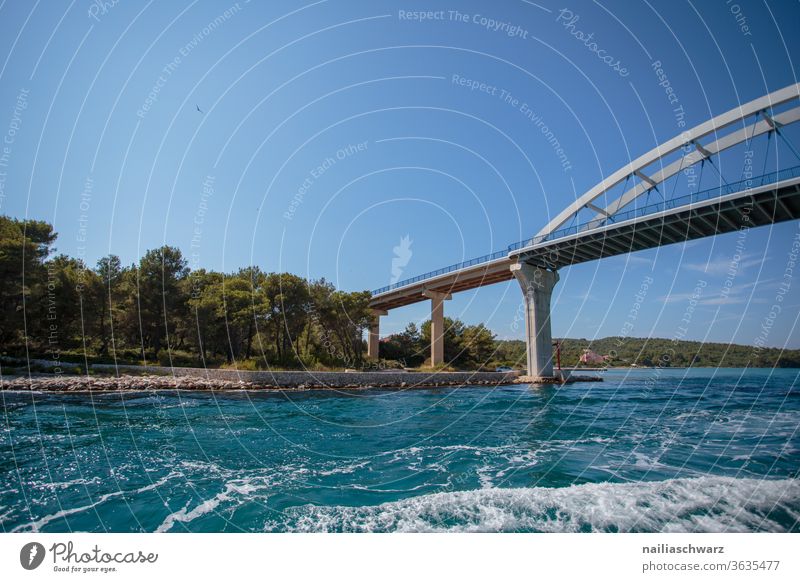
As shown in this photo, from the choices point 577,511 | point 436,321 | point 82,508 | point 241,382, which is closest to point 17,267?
point 241,382

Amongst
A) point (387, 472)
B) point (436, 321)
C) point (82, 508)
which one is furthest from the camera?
point (436, 321)

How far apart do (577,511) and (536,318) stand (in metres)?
33.8

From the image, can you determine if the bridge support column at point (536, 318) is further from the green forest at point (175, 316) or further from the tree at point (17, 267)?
the tree at point (17, 267)

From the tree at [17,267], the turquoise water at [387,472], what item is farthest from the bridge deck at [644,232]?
the tree at [17,267]

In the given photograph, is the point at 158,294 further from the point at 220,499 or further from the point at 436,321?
the point at 220,499

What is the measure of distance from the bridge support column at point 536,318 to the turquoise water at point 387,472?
2186cm

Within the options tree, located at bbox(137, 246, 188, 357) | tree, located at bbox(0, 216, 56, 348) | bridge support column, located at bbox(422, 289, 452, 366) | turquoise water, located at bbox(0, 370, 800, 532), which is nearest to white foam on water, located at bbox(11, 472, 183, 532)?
turquoise water, located at bbox(0, 370, 800, 532)

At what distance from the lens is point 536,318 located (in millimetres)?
37281

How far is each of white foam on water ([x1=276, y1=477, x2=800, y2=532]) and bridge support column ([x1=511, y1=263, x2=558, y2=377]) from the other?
31088 mm

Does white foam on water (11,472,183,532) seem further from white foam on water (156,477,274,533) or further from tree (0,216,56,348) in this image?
tree (0,216,56,348)

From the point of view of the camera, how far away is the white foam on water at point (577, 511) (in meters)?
5.11

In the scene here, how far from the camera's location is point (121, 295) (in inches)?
1325

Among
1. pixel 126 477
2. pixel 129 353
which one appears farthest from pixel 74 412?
pixel 129 353
